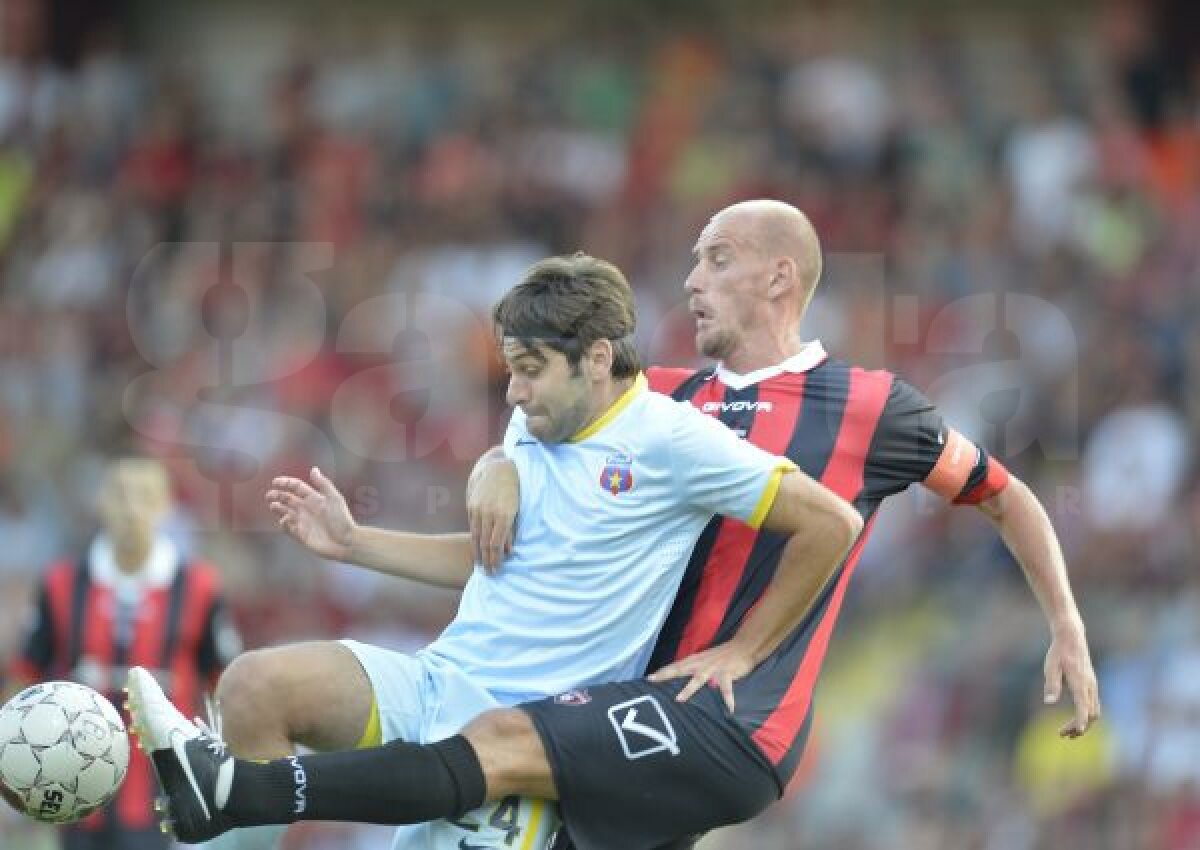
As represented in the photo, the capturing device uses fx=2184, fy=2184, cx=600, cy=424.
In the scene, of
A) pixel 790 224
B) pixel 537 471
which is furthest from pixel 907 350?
pixel 537 471

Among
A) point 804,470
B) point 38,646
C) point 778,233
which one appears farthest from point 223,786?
point 38,646

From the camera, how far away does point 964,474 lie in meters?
6.81

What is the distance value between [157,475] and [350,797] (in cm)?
401

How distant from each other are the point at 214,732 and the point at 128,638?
3228mm

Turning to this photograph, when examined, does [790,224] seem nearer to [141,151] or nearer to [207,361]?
[207,361]

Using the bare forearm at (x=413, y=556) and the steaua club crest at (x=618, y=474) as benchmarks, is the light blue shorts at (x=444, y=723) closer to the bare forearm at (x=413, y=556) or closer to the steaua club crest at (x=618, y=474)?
the bare forearm at (x=413, y=556)

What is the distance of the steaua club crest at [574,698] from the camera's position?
606cm

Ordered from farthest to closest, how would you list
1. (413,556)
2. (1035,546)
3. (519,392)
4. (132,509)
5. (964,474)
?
(132,509), (1035,546), (964,474), (413,556), (519,392)

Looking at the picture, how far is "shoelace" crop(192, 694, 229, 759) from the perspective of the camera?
5.77 meters

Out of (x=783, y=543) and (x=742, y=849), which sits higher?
(x=783, y=543)

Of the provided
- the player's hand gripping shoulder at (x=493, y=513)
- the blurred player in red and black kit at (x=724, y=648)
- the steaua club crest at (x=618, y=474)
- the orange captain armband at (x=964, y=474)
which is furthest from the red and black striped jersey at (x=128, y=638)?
the orange captain armband at (x=964, y=474)

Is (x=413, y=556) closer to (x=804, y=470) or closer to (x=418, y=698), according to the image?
(x=418, y=698)

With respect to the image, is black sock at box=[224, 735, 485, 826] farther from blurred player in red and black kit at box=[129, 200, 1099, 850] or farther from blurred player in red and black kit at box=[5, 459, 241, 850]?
blurred player in red and black kit at box=[5, 459, 241, 850]

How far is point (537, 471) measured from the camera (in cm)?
633
